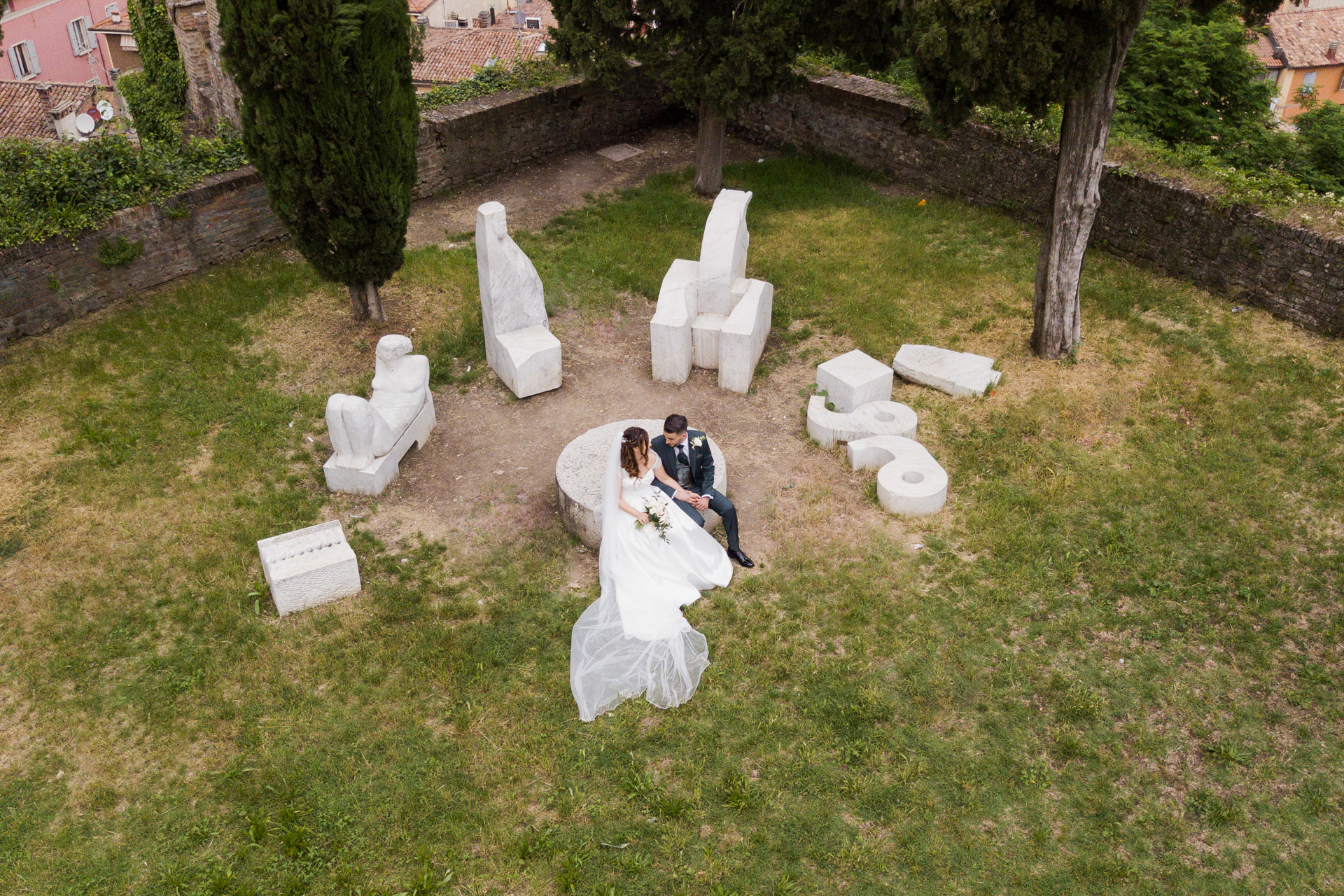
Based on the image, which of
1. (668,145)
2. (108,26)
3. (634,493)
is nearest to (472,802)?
(634,493)

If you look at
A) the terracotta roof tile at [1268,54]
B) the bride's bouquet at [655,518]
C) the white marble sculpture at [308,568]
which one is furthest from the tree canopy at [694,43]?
the terracotta roof tile at [1268,54]

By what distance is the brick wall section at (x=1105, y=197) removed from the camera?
11.0m

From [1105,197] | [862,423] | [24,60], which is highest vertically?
[1105,197]

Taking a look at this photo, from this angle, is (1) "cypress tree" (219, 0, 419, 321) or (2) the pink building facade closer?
(1) "cypress tree" (219, 0, 419, 321)

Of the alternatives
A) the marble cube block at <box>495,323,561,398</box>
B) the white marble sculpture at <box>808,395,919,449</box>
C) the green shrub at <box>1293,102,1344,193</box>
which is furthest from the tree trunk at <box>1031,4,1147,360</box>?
the green shrub at <box>1293,102,1344,193</box>

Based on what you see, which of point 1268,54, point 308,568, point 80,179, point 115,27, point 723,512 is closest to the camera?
point 308,568

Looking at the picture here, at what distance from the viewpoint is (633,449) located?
25.4 ft

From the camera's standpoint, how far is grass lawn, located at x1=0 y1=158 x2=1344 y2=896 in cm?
626

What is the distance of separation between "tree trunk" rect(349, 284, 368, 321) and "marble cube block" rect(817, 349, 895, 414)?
5.07 metres

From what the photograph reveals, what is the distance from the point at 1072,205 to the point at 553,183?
7.47m

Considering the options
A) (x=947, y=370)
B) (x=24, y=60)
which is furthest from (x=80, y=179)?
(x=24, y=60)

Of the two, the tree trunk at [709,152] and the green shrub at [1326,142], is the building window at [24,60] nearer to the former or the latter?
the tree trunk at [709,152]

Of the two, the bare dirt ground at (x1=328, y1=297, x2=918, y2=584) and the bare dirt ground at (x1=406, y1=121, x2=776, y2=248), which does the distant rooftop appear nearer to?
the bare dirt ground at (x1=406, y1=121, x2=776, y2=248)

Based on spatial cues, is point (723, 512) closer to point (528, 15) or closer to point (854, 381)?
point (854, 381)
